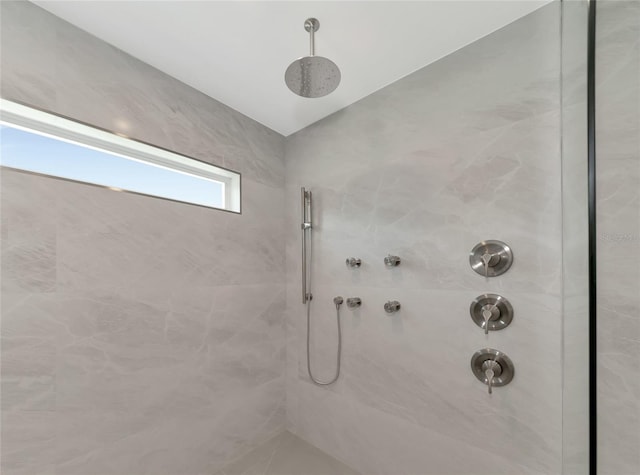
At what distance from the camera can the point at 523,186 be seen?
1.04 meters

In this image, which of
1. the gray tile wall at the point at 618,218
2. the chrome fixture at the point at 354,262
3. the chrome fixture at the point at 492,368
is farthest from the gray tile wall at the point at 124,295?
the gray tile wall at the point at 618,218

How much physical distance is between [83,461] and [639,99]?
200 centimetres

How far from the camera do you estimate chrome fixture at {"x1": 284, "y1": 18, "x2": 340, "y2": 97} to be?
101 cm

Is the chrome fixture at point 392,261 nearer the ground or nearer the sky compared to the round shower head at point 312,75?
nearer the ground

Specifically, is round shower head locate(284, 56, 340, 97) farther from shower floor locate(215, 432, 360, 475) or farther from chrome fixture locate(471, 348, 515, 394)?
shower floor locate(215, 432, 360, 475)

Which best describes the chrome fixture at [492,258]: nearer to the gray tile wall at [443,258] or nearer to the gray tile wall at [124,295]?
the gray tile wall at [443,258]

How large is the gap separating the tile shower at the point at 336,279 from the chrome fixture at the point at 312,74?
0.48 metres

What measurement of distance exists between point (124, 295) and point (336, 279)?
1.06 m

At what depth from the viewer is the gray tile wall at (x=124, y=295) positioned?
94 centimetres

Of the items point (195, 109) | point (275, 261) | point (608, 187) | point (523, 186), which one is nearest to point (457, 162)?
point (523, 186)

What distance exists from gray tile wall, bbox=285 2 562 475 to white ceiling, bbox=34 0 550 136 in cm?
10

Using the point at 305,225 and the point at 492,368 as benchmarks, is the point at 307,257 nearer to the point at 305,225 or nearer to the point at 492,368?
the point at 305,225

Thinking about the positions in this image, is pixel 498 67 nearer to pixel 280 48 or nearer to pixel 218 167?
pixel 280 48

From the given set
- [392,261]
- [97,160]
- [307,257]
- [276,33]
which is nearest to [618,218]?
[392,261]
